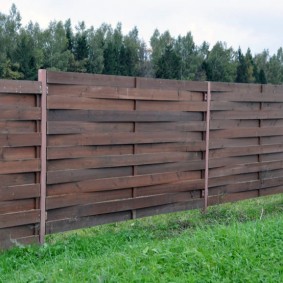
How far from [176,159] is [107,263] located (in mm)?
2692

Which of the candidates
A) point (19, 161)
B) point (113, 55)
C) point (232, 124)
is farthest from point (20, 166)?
point (113, 55)

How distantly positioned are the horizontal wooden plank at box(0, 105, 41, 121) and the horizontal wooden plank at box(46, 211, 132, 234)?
113 cm

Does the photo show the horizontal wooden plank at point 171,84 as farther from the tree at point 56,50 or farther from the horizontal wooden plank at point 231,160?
the tree at point 56,50

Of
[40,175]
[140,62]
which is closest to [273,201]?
[40,175]

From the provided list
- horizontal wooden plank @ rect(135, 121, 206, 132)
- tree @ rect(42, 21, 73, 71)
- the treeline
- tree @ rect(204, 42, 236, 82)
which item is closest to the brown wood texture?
horizontal wooden plank @ rect(135, 121, 206, 132)

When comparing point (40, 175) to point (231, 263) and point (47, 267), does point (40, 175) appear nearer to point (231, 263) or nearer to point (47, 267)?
point (47, 267)

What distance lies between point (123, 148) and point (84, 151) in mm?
563

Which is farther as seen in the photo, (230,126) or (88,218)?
(230,126)

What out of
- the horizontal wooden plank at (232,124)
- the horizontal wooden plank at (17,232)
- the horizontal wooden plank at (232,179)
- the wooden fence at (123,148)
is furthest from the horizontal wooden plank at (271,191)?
the horizontal wooden plank at (17,232)

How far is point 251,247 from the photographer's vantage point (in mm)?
3963

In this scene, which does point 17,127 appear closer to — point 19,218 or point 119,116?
point 19,218

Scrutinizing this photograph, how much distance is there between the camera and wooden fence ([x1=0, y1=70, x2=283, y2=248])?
4.78m

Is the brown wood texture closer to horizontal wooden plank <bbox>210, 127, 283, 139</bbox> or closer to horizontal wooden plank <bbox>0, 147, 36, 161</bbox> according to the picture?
horizontal wooden plank <bbox>0, 147, 36, 161</bbox>

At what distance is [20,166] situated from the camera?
15.5 feet
